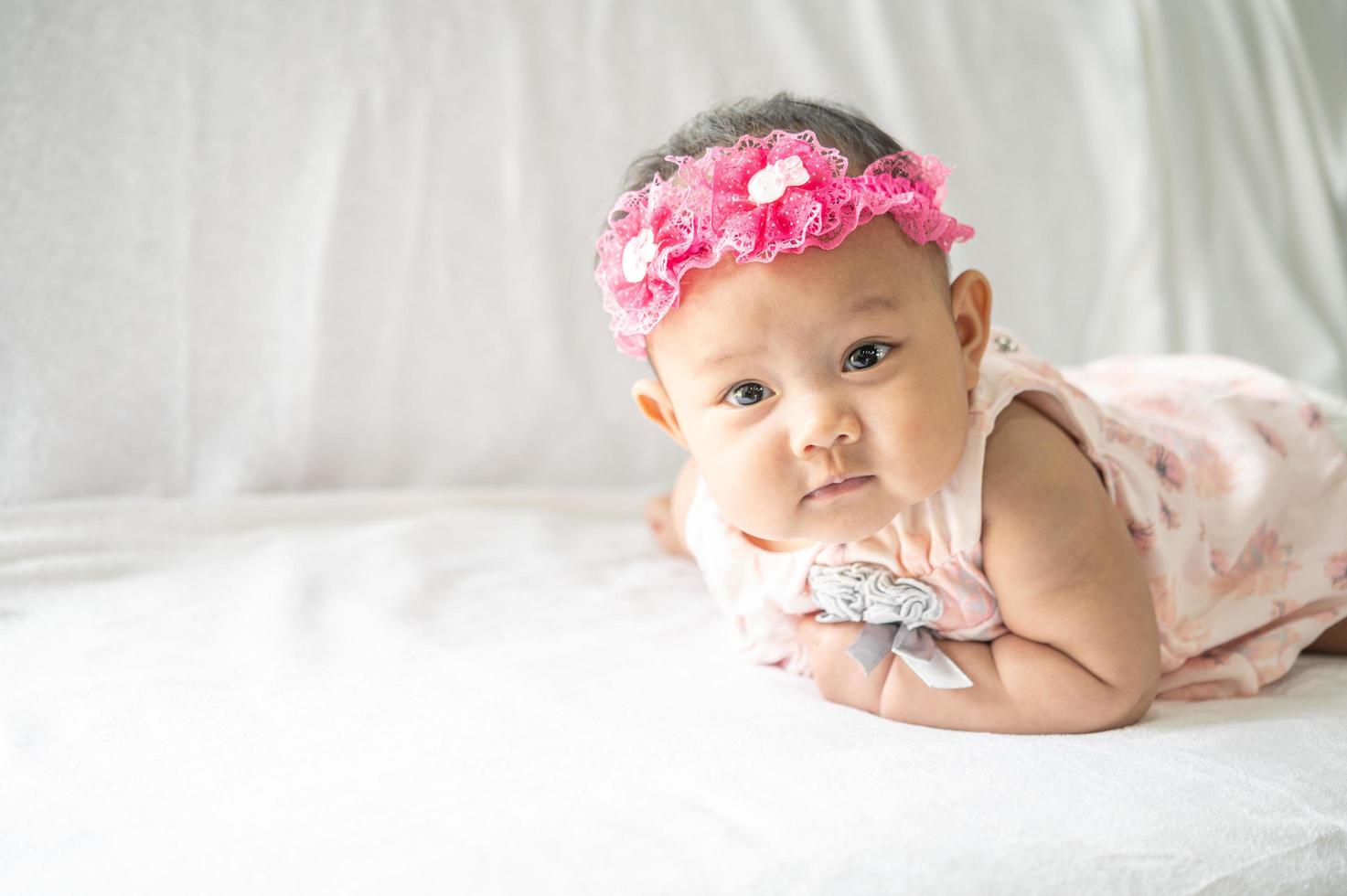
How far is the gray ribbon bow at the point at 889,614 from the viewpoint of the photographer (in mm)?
1016

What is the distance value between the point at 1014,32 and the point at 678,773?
5.03ft

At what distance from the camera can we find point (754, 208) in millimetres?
936

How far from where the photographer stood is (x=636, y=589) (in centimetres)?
137

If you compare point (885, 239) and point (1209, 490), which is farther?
point (1209, 490)

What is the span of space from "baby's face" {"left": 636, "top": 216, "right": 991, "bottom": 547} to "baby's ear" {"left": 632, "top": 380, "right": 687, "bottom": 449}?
87mm

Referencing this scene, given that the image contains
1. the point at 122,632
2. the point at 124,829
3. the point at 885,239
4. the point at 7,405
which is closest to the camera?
the point at 124,829

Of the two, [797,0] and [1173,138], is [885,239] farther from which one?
[1173,138]

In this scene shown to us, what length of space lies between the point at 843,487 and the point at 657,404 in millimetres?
232

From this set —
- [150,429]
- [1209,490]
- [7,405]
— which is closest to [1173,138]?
[1209,490]

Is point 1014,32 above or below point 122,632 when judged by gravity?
above

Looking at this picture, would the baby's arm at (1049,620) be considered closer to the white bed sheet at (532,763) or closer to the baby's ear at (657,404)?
the white bed sheet at (532,763)

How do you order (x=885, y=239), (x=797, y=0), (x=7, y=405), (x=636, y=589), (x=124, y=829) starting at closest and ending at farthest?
(x=124, y=829)
(x=885, y=239)
(x=636, y=589)
(x=7, y=405)
(x=797, y=0)

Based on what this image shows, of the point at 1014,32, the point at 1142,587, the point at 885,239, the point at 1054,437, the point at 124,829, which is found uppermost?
the point at 1014,32

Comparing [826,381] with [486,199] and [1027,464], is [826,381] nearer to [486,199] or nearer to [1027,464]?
[1027,464]
